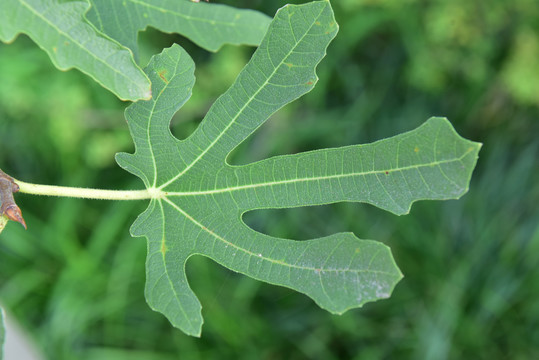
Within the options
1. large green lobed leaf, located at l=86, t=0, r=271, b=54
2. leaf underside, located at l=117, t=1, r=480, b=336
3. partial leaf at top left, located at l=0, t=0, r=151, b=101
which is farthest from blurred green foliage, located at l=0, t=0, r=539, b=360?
partial leaf at top left, located at l=0, t=0, r=151, b=101

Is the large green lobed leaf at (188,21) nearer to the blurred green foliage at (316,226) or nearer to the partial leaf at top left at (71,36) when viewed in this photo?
the partial leaf at top left at (71,36)

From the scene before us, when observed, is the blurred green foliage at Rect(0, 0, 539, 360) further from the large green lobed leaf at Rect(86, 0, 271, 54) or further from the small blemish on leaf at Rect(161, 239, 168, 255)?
the small blemish on leaf at Rect(161, 239, 168, 255)

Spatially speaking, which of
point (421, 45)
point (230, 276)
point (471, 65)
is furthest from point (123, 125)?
point (471, 65)

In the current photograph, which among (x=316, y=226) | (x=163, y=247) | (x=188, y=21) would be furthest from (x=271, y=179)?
(x=316, y=226)

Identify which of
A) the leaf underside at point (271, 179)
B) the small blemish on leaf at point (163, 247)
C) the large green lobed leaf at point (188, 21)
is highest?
the large green lobed leaf at point (188, 21)

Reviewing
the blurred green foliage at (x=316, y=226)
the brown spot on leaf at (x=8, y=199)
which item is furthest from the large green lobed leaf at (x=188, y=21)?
the blurred green foliage at (x=316, y=226)

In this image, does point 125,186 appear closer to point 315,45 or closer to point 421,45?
point 421,45

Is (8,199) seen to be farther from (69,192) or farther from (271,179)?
(271,179)
